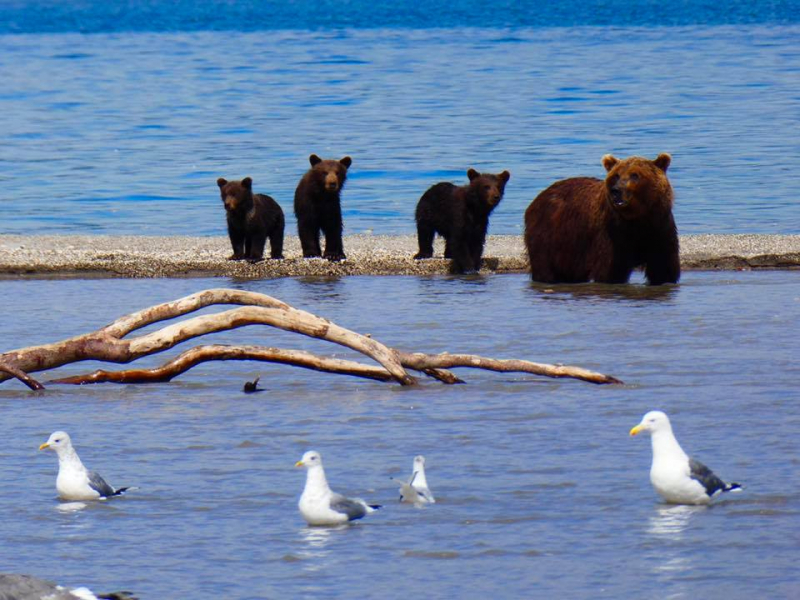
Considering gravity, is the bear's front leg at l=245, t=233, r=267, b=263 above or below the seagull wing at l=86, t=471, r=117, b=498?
above

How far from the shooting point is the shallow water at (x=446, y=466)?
6727 mm

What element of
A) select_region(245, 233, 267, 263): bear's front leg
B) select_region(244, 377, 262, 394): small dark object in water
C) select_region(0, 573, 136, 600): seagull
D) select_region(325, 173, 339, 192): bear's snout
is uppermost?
→ select_region(325, 173, 339, 192): bear's snout

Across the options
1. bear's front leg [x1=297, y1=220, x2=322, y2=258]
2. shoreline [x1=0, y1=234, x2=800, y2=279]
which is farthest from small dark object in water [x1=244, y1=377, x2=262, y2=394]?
bear's front leg [x1=297, y1=220, x2=322, y2=258]

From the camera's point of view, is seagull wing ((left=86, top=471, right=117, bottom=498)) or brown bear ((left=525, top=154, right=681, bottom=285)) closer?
seagull wing ((left=86, top=471, right=117, bottom=498))

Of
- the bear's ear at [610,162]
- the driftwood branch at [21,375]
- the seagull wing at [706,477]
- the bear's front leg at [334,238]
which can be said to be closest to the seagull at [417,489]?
the seagull wing at [706,477]

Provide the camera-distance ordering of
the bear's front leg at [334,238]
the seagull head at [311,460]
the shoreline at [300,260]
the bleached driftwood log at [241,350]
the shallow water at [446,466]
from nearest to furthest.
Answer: the shallow water at [446,466] < the seagull head at [311,460] < the bleached driftwood log at [241,350] < the shoreline at [300,260] < the bear's front leg at [334,238]

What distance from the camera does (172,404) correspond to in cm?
1003

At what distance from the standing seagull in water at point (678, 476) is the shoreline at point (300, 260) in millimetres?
8838

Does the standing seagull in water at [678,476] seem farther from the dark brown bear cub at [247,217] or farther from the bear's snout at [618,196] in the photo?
the dark brown bear cub at [247,217]

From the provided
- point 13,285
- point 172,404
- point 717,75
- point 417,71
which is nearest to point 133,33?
Answer: point 417,71

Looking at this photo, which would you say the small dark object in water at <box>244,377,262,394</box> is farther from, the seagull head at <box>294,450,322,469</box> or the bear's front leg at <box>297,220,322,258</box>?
the bear's front leg at <box>297,220,322,258</box>

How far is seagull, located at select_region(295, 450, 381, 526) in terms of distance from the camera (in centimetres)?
722

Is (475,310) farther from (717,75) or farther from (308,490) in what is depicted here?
(717,75)

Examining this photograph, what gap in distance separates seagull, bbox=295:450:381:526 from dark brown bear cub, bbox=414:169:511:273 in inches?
350
